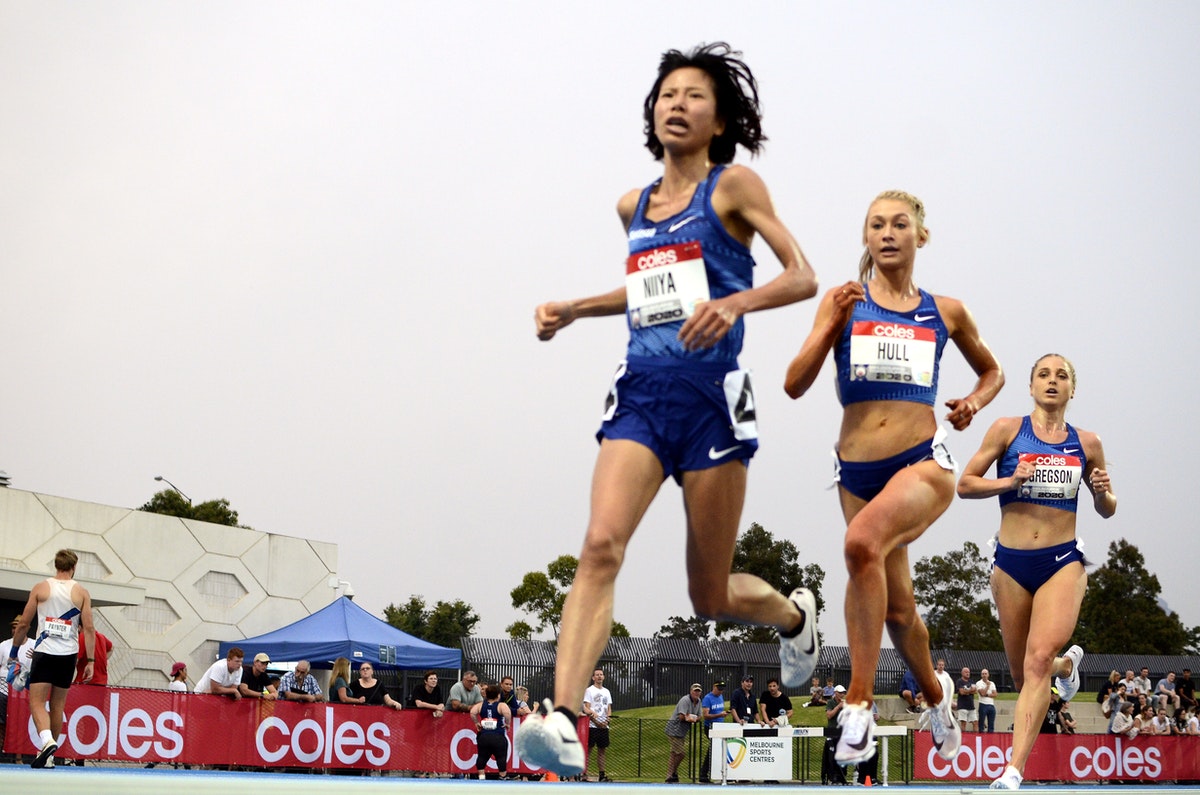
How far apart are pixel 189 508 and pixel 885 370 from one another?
223 feet

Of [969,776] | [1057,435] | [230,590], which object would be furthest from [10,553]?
[1057,435]

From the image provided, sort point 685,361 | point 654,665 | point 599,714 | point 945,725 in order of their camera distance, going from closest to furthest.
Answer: point 685,361 → point 945,725 → point 599,714 → point 654,665

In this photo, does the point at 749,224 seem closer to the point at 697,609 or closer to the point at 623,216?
the point at 623,216

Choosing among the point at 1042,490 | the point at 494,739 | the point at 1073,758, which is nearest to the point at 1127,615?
the point at 1073,758

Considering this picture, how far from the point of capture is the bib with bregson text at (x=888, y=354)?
704 cm

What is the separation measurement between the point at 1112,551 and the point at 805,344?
81.2m

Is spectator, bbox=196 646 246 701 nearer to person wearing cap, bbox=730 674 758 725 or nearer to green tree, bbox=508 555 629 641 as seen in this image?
person wearing cap, bbox=730 674 758 725

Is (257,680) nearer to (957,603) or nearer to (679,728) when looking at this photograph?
(679,728)

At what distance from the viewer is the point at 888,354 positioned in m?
7.04

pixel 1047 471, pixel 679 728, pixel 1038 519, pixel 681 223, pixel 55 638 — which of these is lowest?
pixel 679 728

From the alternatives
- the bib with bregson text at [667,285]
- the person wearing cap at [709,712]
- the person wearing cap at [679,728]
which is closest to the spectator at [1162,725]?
the person wearing cap at [709,712]

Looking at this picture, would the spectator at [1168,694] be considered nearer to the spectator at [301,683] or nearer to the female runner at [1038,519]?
the spectator at [301,683]

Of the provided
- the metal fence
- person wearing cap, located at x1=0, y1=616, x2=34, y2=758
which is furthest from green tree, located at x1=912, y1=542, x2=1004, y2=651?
person wearing cap, located at x1=0, y1=616, x2=34, y2=758

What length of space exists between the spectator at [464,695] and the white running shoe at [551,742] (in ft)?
46.6
